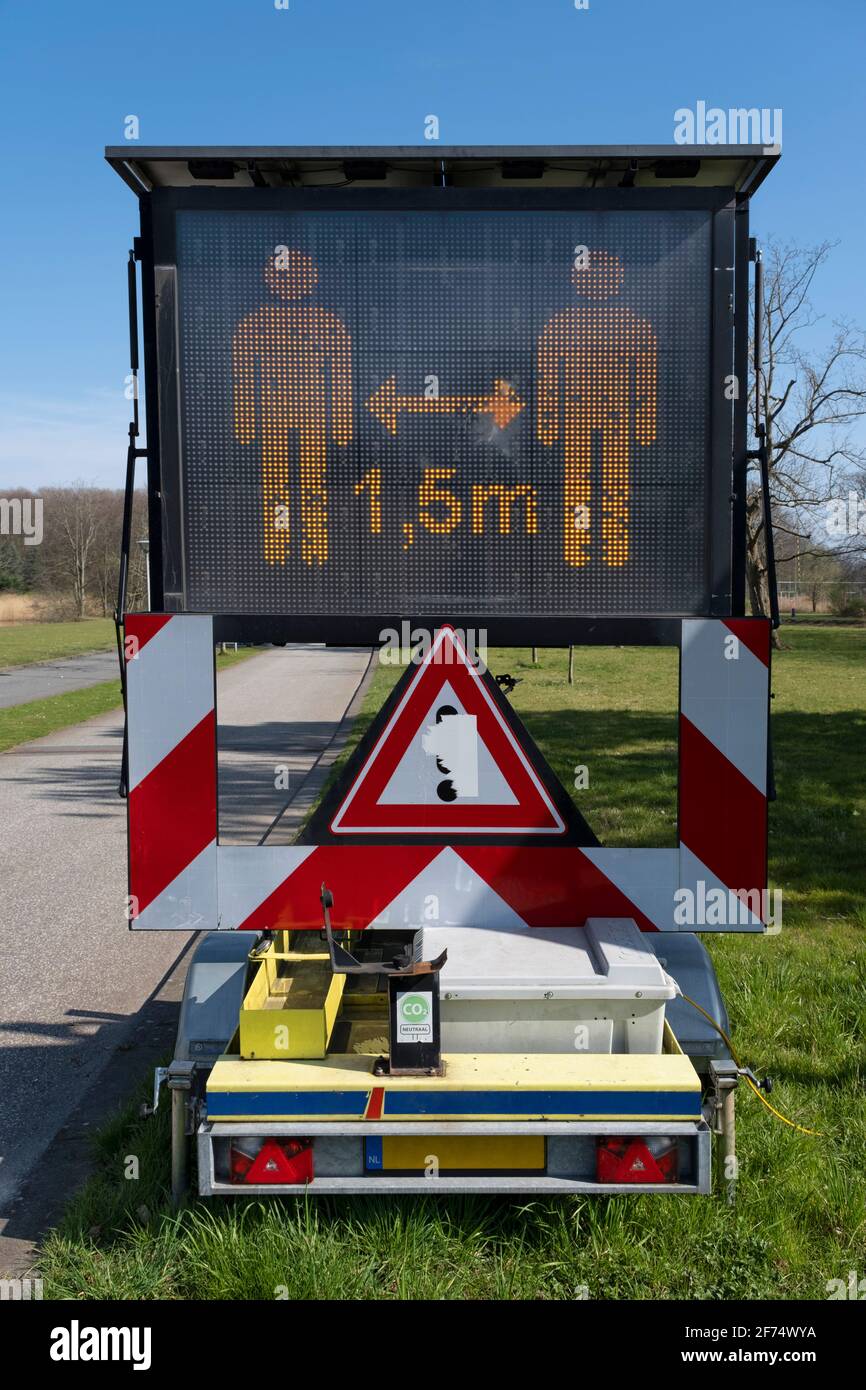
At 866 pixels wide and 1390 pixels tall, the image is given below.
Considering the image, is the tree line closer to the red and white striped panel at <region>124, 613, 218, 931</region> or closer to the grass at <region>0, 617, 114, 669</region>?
the grass at <region>0, 617, 114, 669</region>

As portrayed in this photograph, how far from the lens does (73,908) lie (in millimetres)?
7637

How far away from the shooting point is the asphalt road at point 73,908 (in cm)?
486

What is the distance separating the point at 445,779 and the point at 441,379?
1192mm

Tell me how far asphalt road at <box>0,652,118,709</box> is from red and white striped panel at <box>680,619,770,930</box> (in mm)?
20223

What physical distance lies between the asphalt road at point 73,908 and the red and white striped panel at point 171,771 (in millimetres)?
515

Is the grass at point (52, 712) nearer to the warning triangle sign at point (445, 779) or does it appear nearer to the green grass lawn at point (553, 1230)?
the green grass lawn at point (553, 1230)

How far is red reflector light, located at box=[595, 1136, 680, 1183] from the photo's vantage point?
2.95m

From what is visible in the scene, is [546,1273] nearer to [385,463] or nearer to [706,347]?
[385,463]

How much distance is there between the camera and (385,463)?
3.40 m

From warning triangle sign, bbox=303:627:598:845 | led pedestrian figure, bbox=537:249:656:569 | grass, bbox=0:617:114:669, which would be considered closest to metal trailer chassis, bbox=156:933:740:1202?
warning triangle sign, bbox=303:627:598:845

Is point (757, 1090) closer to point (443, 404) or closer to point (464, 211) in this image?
point (443, 404)

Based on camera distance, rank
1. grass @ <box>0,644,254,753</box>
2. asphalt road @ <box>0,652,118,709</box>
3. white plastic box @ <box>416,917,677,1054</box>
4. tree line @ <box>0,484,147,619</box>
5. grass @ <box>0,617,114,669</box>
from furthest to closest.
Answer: tree line @ <box>0,484,147,619</box> < grass @ <box>0,617,114,669</box> < asphalt road @ <box>0,652,118,709</box> < grass @ <box>0,644,254,753</box> < white plastic box @ <box>416,917,677,1054</box>

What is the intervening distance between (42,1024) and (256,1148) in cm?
297

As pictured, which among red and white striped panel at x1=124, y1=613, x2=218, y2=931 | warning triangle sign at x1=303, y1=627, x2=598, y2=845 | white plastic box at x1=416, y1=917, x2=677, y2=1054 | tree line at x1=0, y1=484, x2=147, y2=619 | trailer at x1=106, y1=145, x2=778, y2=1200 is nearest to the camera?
white plastic box at x1=416, y1=917, x2=677, y2=1054
